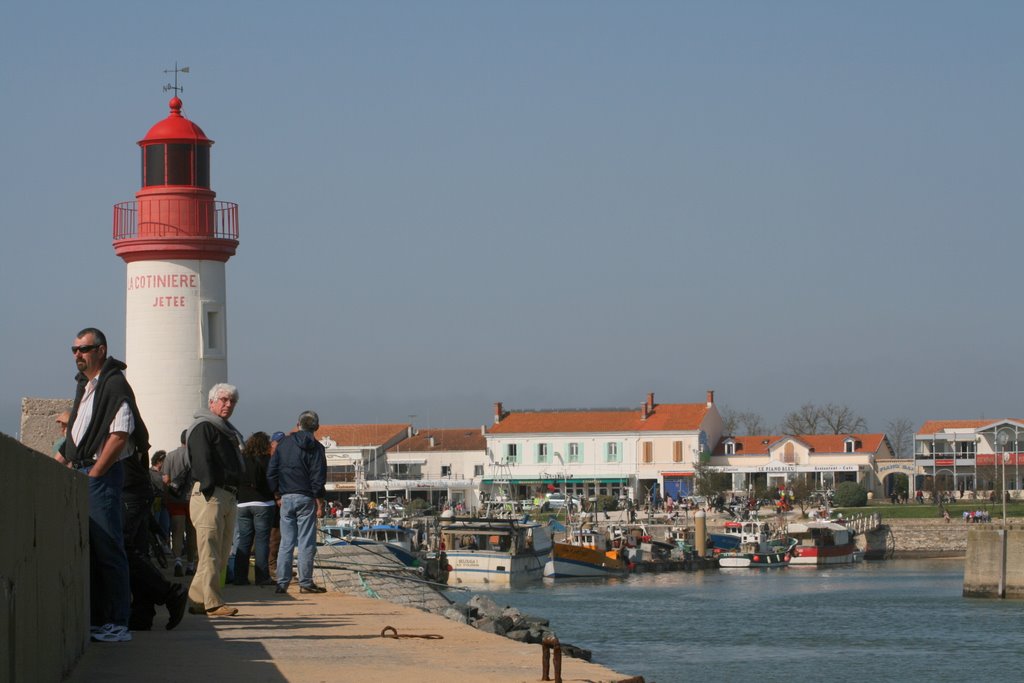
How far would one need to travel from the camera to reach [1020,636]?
3588cm

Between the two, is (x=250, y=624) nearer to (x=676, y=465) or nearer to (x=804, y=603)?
(x=804, y=603)

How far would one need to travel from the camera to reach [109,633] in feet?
32.4

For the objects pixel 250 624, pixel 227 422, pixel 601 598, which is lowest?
pixel 601 598

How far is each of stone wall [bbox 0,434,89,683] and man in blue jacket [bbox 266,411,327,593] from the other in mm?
4940

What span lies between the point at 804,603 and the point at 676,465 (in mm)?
53775

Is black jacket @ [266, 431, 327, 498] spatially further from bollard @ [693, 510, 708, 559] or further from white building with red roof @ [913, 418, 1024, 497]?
white building with red roof @ [913, 418, 1024, 497]

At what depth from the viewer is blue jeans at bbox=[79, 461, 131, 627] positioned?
9.23 metres

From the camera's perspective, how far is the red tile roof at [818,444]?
342 ft

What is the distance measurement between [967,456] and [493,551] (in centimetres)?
5305

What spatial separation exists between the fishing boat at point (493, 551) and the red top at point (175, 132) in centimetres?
3302

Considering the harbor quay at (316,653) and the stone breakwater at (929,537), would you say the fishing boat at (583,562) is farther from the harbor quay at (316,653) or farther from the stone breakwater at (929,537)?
the harbor quay at (316,653)

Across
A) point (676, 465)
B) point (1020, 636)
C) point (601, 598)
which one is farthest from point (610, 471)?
point (1020, 636)

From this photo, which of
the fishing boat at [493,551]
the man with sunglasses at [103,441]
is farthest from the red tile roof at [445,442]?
the man with sunglasses at [103,441]

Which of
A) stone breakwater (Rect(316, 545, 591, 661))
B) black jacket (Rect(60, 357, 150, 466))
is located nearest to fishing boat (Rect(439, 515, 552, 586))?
stone breakwater (Rect(316, 545, 591, 661))
